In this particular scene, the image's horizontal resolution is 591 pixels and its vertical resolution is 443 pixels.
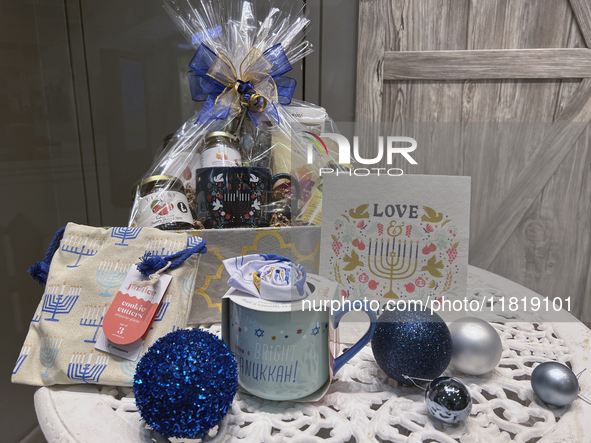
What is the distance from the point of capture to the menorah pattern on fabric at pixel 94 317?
59 centimetres

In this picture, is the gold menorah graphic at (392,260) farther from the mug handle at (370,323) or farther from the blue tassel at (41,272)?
the blue tassel at (41,272)

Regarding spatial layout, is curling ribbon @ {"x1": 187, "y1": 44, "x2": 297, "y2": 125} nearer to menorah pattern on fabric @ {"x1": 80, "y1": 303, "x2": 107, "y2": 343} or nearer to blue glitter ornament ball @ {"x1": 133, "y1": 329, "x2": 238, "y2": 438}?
menorah pattern on fabric @ {"x1": 80, "y1": 303, "x2": 107, "y2": 343}

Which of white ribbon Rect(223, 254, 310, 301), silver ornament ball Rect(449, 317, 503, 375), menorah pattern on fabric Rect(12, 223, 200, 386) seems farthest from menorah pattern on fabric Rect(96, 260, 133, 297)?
silver ornament ball Rect(449, 317, 503, 375)

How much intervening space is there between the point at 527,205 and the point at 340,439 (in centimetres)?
165

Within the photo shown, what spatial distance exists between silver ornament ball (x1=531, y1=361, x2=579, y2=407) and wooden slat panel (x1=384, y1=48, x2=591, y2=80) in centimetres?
130

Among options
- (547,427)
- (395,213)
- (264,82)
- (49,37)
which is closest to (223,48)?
(264,82)

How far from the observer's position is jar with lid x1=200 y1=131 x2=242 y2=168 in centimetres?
82

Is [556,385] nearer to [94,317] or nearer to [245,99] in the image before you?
[94,317]

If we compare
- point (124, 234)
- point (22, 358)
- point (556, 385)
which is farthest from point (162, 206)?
point (556, 385)

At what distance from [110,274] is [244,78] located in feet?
1.89

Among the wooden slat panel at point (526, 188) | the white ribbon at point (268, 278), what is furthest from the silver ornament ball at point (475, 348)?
the wooden slat panel at point (526, 188)

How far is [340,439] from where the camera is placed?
461mm

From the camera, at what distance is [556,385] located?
1.64 ft

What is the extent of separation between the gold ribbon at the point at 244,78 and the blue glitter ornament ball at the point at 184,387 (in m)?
0.65
